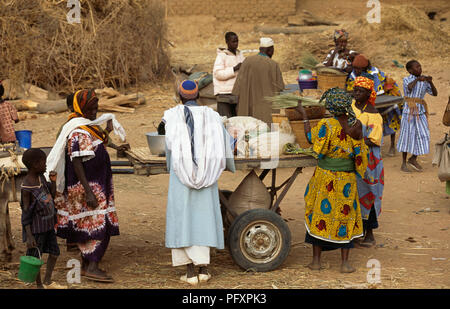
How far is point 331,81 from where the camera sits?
8820mm

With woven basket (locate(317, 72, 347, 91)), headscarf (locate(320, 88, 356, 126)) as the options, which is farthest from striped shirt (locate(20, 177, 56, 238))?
woven basket (locate(317, 72, 347, 91))

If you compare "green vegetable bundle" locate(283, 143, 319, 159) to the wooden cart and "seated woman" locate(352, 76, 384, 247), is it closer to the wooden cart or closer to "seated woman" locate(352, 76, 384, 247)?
the wooden cart

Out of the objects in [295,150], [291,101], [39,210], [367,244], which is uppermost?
[291,101]

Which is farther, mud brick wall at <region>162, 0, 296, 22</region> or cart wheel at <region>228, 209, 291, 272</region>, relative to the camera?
mud brick wall at <region>162, 0, 296, 22</region>

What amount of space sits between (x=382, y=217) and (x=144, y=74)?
9075 millimetres

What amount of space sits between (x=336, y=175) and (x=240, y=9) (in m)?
17.2

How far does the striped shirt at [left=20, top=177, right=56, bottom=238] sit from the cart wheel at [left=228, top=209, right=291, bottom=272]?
4.72 ft

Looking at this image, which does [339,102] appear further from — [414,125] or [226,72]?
[414,125]

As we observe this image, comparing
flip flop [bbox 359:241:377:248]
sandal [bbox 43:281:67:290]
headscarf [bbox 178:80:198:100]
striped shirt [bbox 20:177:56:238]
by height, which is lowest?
sandal [bbox 43:281:67:290]

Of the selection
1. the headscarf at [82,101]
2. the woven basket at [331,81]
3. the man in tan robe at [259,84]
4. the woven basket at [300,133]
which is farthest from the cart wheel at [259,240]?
the woven basket at [331,81]

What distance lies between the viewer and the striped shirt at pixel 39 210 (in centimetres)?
520

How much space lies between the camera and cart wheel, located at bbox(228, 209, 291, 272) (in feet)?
18.7

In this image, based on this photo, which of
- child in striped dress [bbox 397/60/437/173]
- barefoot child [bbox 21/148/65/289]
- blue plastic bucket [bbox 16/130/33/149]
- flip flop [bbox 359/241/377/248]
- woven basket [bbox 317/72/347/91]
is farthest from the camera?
child in striped dress [bbox 397/60/437/173]

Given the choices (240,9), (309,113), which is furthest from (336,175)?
(240,9)
